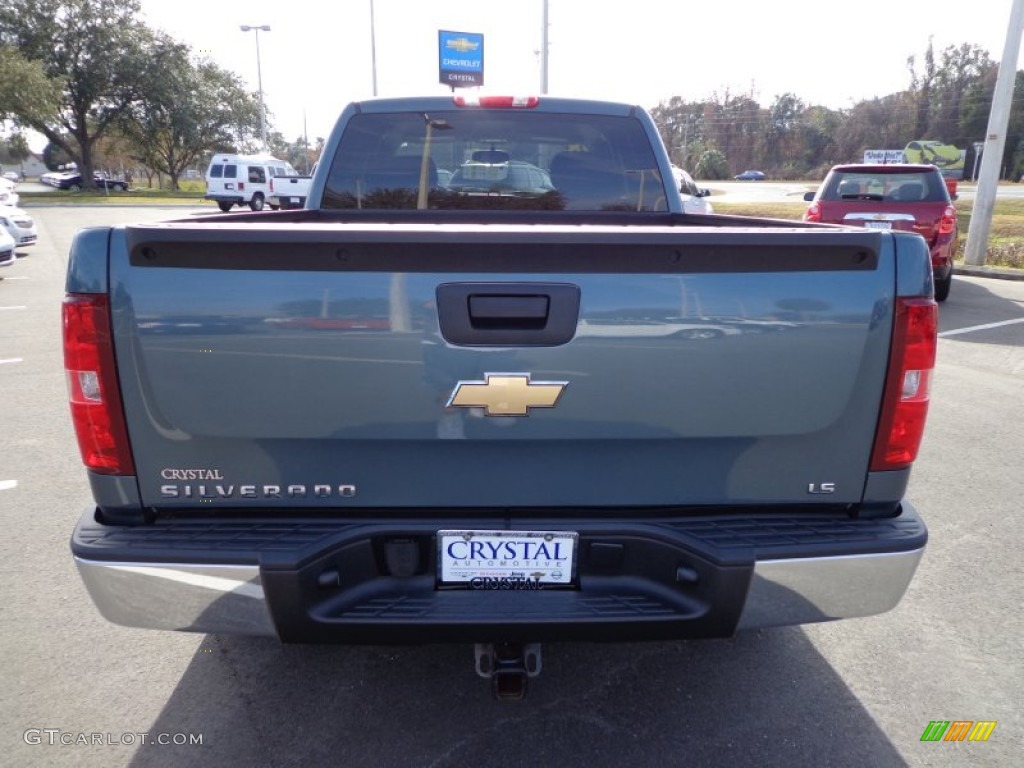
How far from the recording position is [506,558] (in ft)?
6.75

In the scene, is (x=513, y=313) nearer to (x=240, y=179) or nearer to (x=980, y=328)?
(x=980, y=328)

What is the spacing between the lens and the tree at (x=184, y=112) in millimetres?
47062

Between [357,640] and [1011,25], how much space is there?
15.8 meters

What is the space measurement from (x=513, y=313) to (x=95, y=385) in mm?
1083

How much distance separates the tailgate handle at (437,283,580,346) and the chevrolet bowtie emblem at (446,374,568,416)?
0.10m

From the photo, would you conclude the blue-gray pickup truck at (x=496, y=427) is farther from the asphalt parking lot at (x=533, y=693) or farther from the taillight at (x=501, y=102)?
the taillight at (x=501, y=102)

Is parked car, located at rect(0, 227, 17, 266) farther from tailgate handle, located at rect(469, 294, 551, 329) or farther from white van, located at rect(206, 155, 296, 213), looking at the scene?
white van, located at rect(206, 155, 296, 213)

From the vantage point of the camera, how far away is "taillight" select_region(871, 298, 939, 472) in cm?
201

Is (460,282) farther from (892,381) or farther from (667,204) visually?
(667,204)

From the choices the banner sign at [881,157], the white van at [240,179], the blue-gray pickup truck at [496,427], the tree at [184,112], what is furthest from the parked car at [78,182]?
the blue-gray pickup truck at [496,427]

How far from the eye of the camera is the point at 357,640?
2070mm

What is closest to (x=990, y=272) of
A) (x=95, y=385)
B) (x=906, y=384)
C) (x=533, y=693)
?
(x=906, y=384)

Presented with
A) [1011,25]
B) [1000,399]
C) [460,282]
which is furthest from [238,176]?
[460,282]

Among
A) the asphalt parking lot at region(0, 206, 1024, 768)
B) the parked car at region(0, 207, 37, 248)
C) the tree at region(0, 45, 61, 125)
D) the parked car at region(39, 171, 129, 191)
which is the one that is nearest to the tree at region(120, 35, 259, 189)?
the parked car at region(39, 171, 129, 191)
